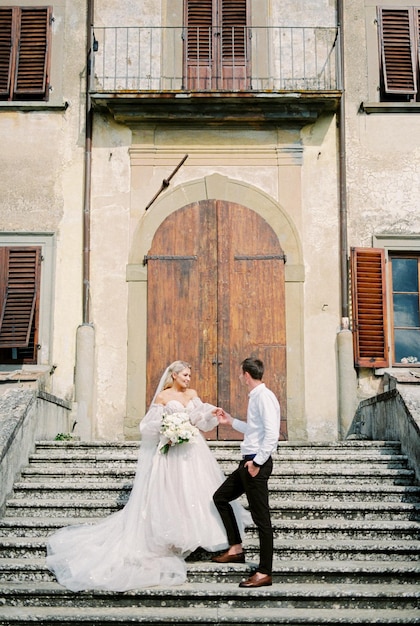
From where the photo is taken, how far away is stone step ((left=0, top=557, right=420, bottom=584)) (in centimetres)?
636

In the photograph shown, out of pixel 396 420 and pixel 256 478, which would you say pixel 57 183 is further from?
pixel 256 478

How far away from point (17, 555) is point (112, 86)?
285 inches

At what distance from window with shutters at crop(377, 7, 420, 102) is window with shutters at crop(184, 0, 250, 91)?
195 centimetres

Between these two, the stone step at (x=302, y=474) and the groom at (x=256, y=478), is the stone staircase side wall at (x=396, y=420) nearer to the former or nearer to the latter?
the stone step at (x=302, y=474)

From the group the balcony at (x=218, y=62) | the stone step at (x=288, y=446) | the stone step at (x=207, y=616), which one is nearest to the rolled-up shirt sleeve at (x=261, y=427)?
the stone step at (x=207, y=616)

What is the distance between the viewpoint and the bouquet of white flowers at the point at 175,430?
22.2 feet

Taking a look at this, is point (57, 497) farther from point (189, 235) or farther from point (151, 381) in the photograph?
point (189, 235)

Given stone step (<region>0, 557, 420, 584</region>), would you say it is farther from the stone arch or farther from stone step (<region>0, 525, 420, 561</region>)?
the stone arch

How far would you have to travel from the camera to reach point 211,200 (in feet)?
38.1

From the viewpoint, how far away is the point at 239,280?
1136 cm

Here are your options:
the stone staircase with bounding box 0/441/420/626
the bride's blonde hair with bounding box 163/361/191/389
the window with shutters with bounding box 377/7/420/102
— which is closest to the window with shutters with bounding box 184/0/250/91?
the window with shutters with bounding box 377/7/420/102

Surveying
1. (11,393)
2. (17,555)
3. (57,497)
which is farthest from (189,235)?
(17,555)

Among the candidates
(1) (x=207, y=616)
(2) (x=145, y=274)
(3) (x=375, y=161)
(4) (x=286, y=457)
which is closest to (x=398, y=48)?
(3) (x=375, y=161)

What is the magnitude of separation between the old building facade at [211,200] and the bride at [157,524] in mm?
4048
